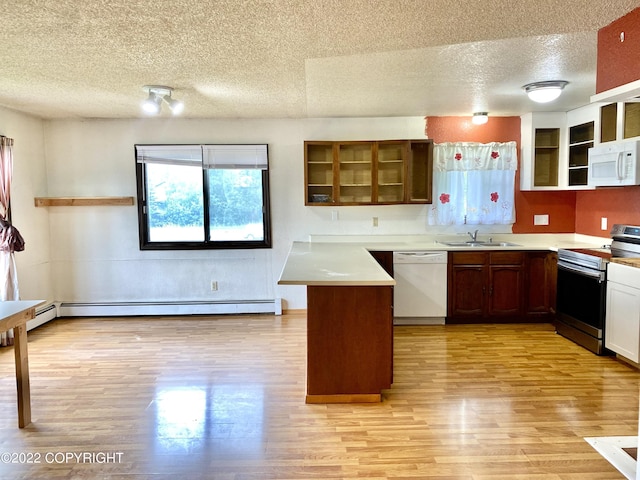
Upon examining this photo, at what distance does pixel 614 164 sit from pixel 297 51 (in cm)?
291

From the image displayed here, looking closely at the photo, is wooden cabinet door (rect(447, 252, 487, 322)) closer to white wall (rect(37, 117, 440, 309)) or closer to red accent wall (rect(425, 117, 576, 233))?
white wall (rect(37, 117, 440, 309))

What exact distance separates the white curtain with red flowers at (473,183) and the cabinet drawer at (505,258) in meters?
0.62

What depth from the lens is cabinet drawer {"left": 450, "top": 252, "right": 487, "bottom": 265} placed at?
4.52 metres

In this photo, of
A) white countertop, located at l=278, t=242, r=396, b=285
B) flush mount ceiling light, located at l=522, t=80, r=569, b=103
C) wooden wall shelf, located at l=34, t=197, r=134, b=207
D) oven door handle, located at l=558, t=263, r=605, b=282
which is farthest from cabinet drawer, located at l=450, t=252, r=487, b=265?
wooden wall shelf, located at l=34, t=197, r=134, b=207

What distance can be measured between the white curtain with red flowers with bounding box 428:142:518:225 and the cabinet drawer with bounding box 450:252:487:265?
0.63 meters

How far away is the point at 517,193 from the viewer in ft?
16.6

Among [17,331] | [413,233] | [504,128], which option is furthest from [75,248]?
[504,128]

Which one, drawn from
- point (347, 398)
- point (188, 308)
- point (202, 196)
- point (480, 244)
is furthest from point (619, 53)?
point (188, 308)

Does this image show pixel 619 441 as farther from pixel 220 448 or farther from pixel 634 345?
pixel 220 448

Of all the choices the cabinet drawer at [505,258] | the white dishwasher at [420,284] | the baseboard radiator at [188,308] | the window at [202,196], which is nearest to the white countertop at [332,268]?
the white dishwasher at [420,284]

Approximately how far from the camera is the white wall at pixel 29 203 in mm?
4379

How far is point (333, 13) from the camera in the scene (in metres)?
2.12

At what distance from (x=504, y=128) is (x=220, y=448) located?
14.9 feet

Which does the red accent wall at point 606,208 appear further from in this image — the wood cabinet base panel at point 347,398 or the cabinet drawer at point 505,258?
the wood cabinet base panel at point 347,398
